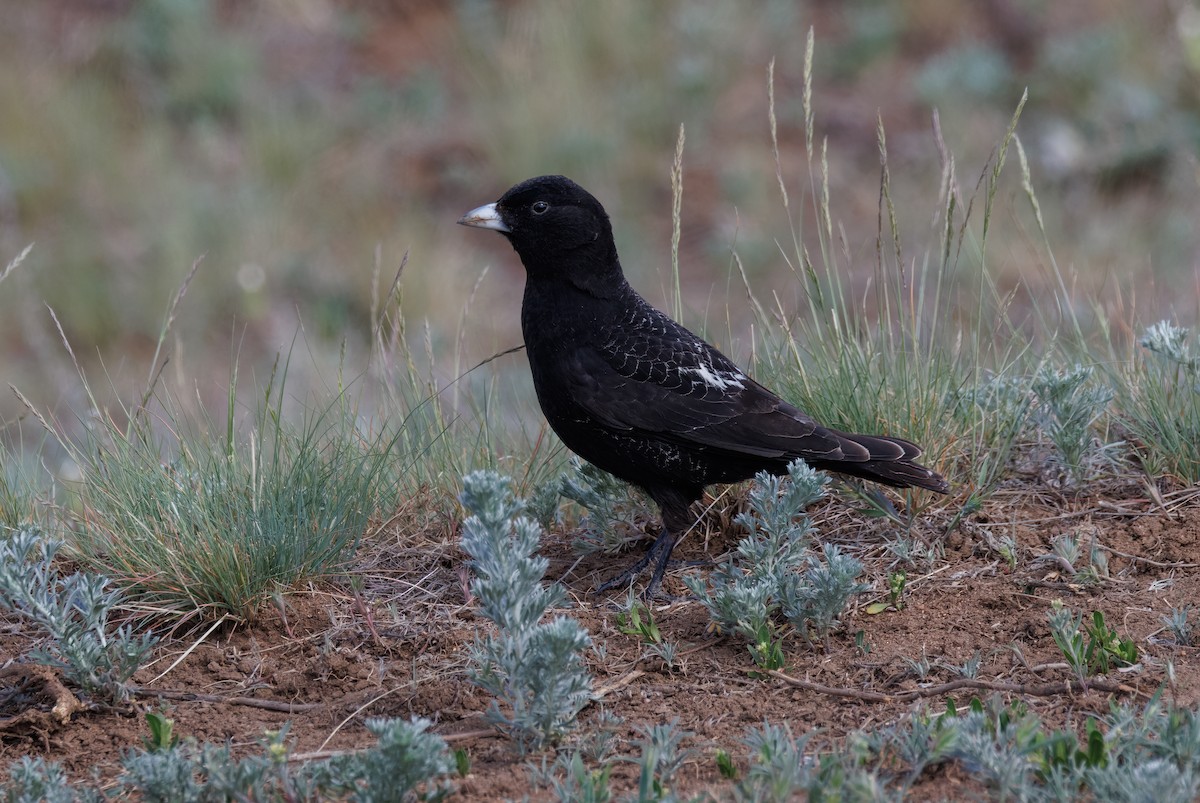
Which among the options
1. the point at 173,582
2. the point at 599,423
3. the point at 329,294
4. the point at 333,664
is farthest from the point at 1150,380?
the point at 329,294

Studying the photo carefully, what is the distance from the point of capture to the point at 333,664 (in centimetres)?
352

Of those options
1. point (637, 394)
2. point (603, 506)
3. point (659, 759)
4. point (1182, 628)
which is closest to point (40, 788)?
point (659, 759)

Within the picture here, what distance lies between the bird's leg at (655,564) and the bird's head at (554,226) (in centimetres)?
98

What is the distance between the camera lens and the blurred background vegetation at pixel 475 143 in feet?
31.8

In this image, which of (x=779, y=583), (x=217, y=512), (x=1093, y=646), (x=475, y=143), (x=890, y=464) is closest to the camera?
(x=1093, y=646)

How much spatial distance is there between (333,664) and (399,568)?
0.62 m

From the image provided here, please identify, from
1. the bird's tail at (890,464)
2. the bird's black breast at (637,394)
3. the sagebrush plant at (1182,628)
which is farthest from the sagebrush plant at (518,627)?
the sagebrush plant at (1182,628)

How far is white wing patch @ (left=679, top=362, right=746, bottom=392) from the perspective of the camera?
426cm

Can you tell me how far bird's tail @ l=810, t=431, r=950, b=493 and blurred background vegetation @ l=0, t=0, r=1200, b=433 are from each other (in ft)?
16.4

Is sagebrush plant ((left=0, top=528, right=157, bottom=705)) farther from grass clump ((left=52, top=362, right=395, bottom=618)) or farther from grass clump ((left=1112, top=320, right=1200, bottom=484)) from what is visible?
grass clump ((left=1112, top=320, right=1200, bottom=484))

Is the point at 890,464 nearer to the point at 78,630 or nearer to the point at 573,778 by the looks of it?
the point at 573,778

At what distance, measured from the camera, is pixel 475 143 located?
1153 cm

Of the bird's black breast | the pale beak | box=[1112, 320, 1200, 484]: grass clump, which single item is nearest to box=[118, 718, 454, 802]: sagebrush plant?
the bird's black breast

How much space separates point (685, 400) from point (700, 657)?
0.99 m
